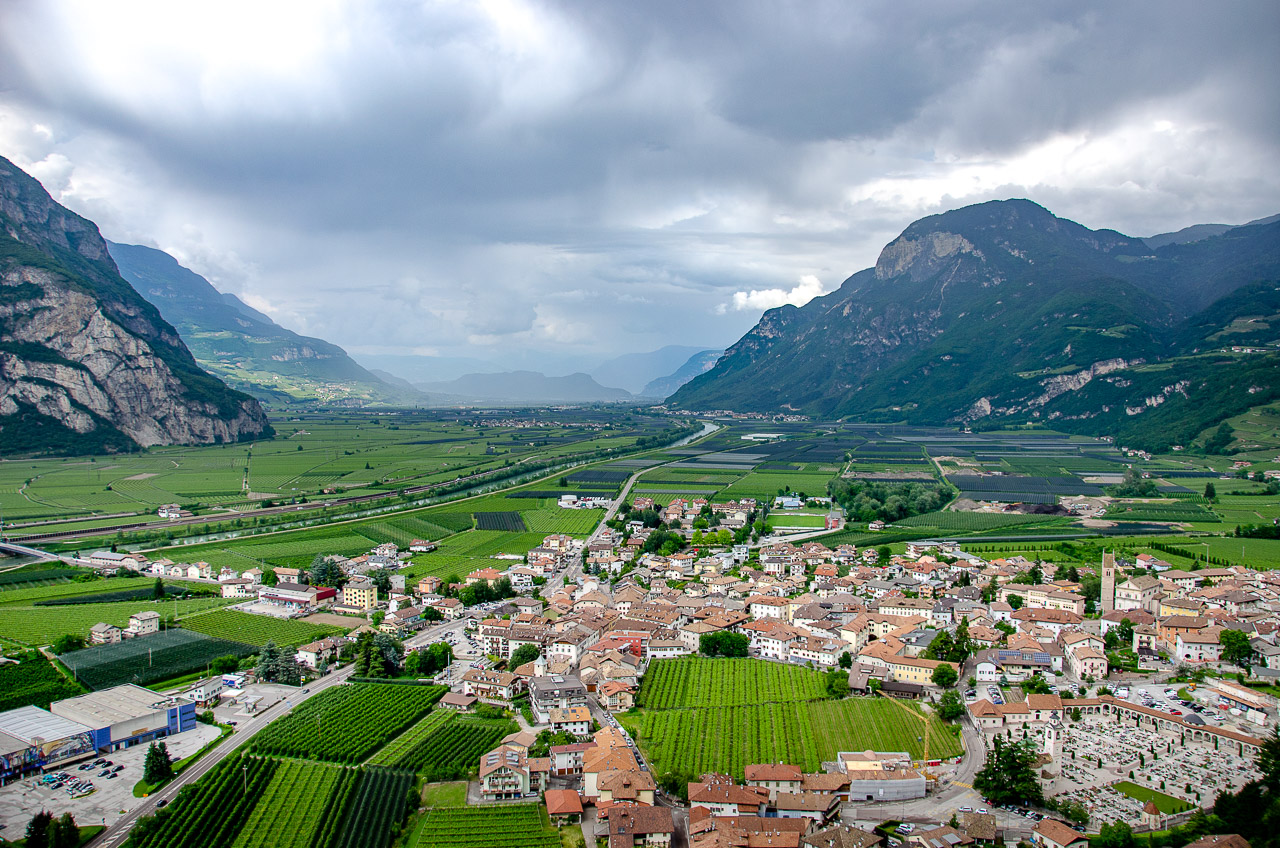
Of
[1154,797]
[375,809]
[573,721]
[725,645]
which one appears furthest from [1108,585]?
[375,809]

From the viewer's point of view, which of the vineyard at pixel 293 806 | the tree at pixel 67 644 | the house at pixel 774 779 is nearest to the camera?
the vineyard at pixel 293 806

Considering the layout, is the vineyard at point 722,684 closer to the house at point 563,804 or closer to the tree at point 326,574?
the house at point 563,804

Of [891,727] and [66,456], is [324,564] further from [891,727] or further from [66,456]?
[66,456]

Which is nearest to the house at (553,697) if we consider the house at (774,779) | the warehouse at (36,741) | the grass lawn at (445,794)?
the grass lawn at (445,794)

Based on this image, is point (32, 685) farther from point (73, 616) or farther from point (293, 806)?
point (293, 806)

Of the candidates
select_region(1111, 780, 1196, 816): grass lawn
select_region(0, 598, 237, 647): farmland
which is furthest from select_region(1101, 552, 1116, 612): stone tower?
select_region(0, 598, 237, 647): farmland

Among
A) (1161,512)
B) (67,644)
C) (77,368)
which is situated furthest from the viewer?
(77,368)

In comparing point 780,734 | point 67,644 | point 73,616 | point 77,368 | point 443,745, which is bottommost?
point 443,745
